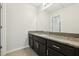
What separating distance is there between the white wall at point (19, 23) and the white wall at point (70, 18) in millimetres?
1794

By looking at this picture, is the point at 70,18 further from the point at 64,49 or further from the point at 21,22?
the point at 21,22

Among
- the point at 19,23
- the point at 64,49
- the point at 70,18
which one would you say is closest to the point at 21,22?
the point at 19,23

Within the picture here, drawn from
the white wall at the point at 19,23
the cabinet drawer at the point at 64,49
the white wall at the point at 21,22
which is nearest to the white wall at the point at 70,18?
the cabinet drawer at the point at 64,49

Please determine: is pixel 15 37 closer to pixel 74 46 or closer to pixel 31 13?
pixel 31 13

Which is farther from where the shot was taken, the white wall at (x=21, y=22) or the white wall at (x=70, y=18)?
the white wall at (x=21, y=22)

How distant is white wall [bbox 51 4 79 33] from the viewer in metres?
1.92

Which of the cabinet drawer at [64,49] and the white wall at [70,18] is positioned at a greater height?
the white wall at [70,18]

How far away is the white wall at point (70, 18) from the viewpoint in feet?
6.29

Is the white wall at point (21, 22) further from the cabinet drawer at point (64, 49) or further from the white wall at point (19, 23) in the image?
the cabinet drawer at point (64, 49)

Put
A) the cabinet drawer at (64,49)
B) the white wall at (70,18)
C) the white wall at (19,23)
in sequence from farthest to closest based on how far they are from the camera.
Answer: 1. the white wall at (19,23)
2. the white wall at (70,18)
3. the cabinet drawer at (64,49)

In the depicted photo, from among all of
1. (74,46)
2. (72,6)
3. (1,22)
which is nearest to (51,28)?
(72,6)

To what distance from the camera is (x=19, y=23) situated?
388 cm

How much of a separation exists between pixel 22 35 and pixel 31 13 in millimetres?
974

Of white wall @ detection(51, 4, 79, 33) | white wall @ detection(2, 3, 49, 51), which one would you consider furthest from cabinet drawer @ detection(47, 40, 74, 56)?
white wall @ detection(2, 3, 49, 51)
